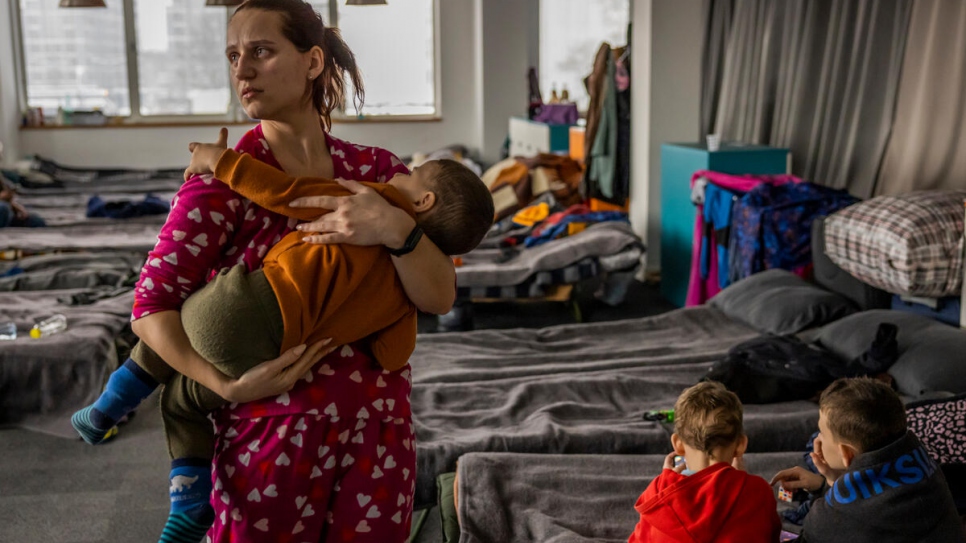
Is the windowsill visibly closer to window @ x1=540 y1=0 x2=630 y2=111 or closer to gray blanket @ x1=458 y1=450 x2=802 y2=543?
window @ x1=540 y1=0 x2=630 y2=111

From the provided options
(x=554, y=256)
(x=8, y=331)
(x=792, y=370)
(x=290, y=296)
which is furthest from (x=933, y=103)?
(x=8, y=331)

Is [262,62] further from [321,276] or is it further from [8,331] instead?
[8,331]

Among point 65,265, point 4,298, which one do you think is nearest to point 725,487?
point 4,298

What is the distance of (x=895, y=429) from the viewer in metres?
1.72

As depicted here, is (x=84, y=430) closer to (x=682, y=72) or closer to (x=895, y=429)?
(x=895, y=429)

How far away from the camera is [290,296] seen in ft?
4.05

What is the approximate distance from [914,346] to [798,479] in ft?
3.33

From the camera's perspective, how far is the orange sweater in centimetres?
125

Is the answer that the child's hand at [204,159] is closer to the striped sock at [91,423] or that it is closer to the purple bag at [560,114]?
the striped sock at [91,423]

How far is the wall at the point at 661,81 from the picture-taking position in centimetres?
554

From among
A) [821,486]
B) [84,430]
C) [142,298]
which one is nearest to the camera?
[142,298]

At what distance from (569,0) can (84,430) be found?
7568mm

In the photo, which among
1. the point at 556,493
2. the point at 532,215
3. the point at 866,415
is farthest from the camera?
the point at 532,215

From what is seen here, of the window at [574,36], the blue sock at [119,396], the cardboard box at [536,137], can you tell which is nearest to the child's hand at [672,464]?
the blue sock at [119,396]
